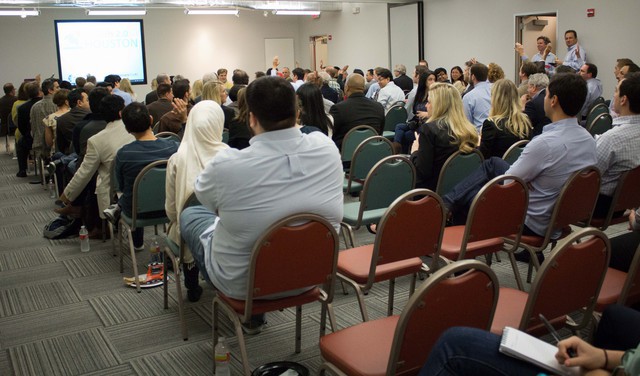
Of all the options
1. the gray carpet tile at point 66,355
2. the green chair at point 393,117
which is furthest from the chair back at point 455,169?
the green chair at point 393,117

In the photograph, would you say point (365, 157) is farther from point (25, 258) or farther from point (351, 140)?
point (25, 258)

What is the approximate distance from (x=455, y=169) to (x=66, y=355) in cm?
254

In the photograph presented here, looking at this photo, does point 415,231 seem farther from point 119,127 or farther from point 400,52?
point 400,52

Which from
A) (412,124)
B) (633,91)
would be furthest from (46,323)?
(412,124)

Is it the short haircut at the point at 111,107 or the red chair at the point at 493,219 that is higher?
the short haircut at the point at 111,107

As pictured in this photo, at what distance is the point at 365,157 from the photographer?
16.0ft

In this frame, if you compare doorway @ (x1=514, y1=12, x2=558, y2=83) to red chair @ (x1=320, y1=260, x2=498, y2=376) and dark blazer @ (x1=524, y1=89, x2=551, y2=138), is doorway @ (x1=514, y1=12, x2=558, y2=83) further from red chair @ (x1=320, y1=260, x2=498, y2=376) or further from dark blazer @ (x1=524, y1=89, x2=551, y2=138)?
red chair @ (x1=320, y1=260, x2=498, y2=376)

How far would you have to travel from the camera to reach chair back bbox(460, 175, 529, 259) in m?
3.06

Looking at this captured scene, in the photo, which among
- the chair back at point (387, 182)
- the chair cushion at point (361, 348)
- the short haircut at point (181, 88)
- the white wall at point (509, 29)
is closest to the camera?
the chair cushion at point (361, 348)

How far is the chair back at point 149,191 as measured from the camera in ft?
13.1

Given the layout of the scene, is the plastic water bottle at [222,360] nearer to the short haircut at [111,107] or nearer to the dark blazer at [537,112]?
the short haircut at [111,107]

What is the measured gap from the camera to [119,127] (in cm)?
486

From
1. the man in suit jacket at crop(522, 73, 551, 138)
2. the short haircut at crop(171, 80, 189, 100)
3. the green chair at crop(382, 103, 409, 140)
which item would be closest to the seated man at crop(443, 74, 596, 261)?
the man in suit jacket at crop(522, 73, 551, 138)

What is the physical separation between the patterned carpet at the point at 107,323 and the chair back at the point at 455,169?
2.29ft
